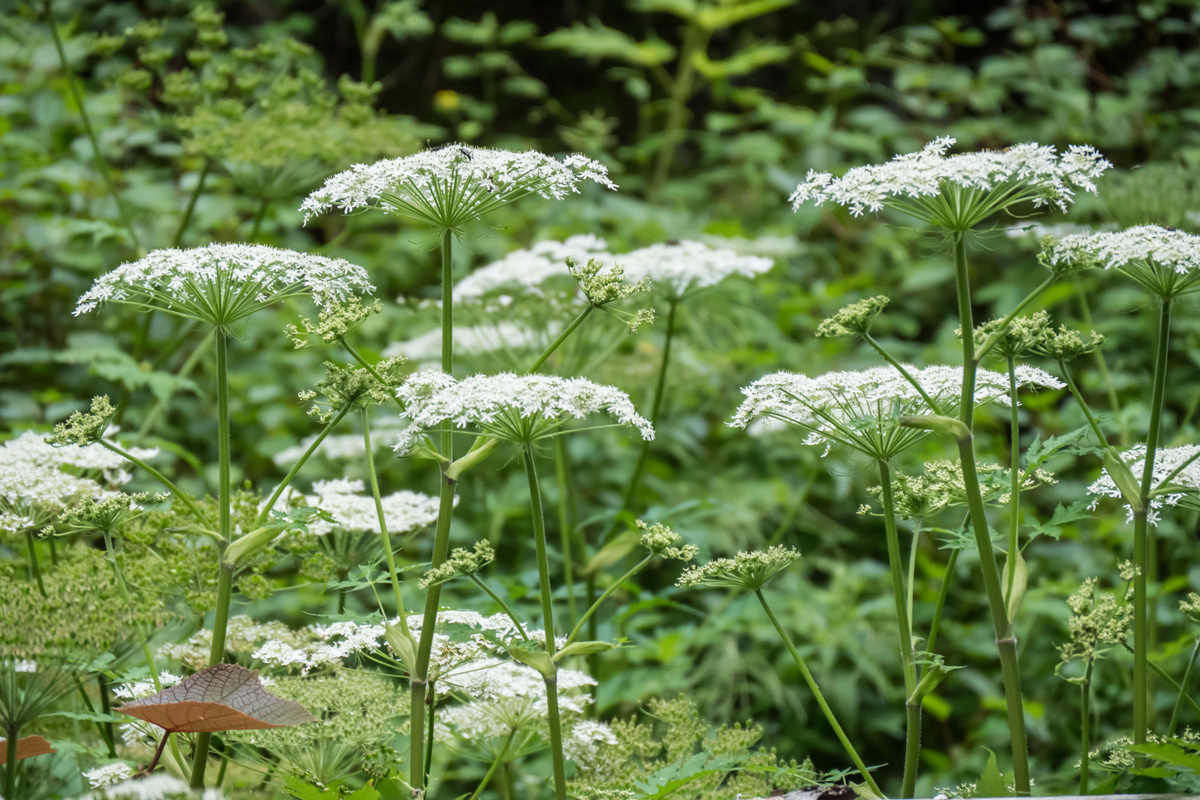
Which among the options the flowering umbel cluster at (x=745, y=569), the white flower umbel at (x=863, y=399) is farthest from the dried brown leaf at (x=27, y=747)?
the white flower umbel at (x=863, y=399)

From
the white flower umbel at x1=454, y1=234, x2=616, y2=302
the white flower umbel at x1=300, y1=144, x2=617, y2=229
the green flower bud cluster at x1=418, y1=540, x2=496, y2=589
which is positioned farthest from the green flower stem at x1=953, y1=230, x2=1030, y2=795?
the white flower umbel at x1=454, y1=234, x2=616, y2=302

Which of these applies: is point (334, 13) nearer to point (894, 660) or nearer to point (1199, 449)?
point (894, 660)

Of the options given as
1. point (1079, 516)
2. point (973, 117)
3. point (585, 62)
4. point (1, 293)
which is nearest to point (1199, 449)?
point (1079, 516)

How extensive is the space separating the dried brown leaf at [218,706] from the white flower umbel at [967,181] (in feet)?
3.43

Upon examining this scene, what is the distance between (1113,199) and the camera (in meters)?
2.60

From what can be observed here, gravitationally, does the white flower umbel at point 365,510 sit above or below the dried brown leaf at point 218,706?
above

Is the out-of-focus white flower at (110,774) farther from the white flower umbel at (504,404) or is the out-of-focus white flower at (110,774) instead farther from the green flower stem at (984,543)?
the green flower stem at (984,543)

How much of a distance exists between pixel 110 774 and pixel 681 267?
167cm

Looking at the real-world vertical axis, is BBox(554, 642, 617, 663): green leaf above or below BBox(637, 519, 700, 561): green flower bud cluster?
below

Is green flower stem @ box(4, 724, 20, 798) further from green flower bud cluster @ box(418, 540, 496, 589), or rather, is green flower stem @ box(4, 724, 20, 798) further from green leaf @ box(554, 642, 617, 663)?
green leaf @ box(554, 642, 617, 663)

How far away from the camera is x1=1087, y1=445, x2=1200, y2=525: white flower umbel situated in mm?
1384

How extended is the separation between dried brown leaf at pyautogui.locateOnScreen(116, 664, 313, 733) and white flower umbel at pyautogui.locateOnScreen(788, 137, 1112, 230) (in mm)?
1045

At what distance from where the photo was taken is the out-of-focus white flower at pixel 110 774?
134cm

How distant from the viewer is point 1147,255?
1.32 meters
